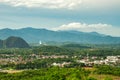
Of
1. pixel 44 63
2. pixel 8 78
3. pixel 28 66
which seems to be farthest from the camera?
pixel 44 63

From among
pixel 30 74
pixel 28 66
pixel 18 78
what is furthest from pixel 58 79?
pixel 28 66

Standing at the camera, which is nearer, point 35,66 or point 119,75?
point 119,75

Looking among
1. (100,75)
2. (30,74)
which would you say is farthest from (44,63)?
(100,75)

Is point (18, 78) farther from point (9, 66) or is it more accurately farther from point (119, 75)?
point (9, 66)

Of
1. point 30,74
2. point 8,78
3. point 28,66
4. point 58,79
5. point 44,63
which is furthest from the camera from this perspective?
point 44,63

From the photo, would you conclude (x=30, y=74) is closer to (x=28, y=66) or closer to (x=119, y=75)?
(x=119, y=75)

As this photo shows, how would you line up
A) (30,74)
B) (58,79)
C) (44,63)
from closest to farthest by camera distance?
(58,79) < (30,74) < (44,63)

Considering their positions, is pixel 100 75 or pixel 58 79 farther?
pixel 100 75

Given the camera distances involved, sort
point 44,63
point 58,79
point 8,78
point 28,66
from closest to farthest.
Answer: point 58,79 < point 8,78 < point 28,66 < point 44,63
